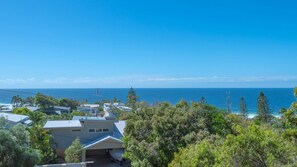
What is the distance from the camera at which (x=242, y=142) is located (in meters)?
7.08

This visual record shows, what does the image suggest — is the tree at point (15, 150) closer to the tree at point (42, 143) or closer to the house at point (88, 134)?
the tree at point (42, 143)

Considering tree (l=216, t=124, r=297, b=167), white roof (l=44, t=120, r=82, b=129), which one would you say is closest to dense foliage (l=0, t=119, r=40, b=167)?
white roof (l=44, t=120, r=82, b=129)

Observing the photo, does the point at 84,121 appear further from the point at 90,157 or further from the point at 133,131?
the point at 133,131

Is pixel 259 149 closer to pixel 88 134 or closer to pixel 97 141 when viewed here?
pixel 97 141

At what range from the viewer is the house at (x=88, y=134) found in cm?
2292

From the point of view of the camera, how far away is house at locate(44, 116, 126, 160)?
75.2ft

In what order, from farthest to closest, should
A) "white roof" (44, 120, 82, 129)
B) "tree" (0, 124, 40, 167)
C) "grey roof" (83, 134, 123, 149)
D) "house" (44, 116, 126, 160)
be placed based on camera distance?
"white roof" (44, 120, 82, 129) → "house" (44, 116, 126, 160) → "grey roof" (83, 134, 123, 149) → "tree" (0, 124, 40, 167)

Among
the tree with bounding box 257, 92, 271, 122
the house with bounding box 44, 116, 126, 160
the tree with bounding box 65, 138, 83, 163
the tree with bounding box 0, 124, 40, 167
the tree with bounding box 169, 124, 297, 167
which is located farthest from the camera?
the tree with bounding box 257, 92, 271, 122

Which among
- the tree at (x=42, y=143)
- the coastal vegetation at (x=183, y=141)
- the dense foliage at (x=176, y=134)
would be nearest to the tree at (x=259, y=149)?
the coastal vegetation at (x=183, y=141)

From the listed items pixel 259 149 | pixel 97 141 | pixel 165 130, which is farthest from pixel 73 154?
pixel 259 149

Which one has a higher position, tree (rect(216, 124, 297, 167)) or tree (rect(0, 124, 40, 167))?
tree (rect(216, 124, 297, 167))

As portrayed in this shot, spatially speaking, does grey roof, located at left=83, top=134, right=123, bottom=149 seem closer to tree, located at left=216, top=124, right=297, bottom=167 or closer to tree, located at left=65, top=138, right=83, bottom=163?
tree, located at left=65, top=138, right=83, bottom=163

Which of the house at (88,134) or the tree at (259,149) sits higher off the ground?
the tree at (259,149)

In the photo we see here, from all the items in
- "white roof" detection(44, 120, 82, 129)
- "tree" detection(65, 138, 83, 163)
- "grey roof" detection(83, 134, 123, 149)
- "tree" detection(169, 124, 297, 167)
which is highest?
"tree" detection(169, 124, 297, 167)
